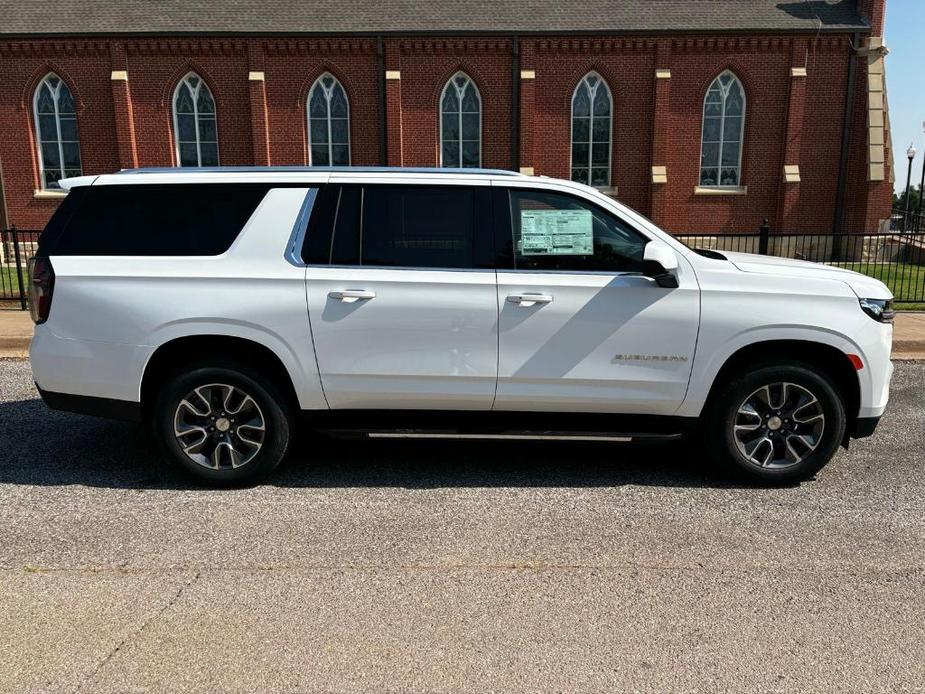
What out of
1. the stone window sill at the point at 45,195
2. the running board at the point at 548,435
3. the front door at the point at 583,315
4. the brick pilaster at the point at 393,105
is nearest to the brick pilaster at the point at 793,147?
the brick pilaster at the point at 393,105

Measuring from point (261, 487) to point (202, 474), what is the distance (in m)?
Answer: 0.38

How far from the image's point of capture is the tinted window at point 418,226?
4.45 metres

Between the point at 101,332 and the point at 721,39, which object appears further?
the point at 721,39

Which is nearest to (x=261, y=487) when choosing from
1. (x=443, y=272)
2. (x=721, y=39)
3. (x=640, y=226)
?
(x=443, y=272)

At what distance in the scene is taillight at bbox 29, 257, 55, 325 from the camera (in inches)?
175

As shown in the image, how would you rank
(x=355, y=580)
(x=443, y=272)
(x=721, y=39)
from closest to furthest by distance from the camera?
(x=355, y=580) → (x=443, y=272) → (x=721, y=39)

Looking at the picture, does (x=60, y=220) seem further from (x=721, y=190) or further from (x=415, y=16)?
(x=721, y=190)

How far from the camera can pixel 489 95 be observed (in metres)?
22.0

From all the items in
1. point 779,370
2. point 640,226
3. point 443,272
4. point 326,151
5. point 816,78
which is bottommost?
point 779,370

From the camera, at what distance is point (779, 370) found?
4434 millimetres

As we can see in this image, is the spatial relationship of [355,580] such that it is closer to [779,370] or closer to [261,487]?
[261,487]

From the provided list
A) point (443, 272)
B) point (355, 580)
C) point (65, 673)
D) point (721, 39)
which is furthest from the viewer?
point (721, 39)

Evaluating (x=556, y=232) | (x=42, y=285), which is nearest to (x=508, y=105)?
(x=556, y=232)

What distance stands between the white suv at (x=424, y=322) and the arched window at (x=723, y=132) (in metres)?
19.7
